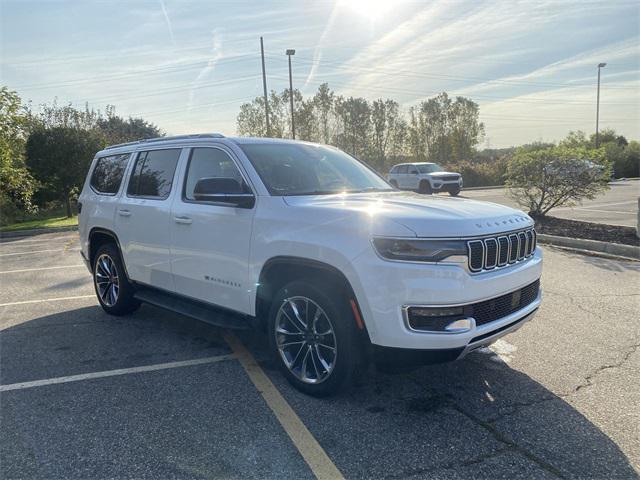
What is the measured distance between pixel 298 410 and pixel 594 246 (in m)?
8.15

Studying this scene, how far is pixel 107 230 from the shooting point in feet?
18.4

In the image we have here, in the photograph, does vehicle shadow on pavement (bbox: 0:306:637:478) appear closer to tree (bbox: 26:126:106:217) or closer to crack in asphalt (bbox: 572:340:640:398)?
crack in asphalt (bbox: 572:340:640:398)

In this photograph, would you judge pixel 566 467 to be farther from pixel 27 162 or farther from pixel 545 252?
pixel 27 162

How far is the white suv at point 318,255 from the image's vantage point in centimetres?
301

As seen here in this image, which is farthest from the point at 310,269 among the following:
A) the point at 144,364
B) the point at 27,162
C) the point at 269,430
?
the point at 27,162

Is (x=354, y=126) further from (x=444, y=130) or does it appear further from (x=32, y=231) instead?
(x=32, y=231)

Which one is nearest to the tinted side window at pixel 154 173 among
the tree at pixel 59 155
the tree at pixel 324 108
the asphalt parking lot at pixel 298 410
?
the asphalt parking lot at pixel 298 410

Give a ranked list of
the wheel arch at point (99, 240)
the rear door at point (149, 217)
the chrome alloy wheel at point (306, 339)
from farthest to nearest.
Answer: the wheel arch at point (99, 240)
the rear door at point (149, 217)
the chrome alloy wheel at point (306, 339)

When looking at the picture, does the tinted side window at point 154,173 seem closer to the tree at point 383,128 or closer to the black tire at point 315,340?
the black tire at point 315,340

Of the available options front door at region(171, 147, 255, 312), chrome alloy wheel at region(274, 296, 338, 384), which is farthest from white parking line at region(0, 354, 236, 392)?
chrome alloy wheel at region(274, 296, 338, 384)

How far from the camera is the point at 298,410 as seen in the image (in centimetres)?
338

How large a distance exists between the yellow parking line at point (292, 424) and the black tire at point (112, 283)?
1835mm

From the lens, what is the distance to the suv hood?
3059 mm

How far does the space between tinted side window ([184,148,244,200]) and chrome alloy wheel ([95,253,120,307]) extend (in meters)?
A: 1.78
